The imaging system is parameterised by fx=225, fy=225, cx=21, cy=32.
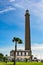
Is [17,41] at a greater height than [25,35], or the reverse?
[25,35]

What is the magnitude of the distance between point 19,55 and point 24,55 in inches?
121

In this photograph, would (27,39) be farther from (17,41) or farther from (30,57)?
(17,41)

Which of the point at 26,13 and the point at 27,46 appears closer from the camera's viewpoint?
the point at 27,46

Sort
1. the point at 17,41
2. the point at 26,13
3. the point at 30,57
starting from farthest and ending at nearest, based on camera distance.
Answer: the point at 26,13
the point at 30,57
the point at 17,41

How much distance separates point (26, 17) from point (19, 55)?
81.7 ft

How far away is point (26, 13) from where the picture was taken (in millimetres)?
147000

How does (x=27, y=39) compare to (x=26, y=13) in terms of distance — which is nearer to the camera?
(x=27, y=39)

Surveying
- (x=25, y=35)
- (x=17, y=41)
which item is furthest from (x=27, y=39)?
(x=17, y=41)

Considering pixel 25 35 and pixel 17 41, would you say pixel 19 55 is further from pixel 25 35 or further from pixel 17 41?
pixel 17 41

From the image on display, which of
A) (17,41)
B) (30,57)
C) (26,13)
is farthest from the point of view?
(26,13)

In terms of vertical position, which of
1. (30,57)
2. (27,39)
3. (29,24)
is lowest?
(30,57)

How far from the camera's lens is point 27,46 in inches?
5408

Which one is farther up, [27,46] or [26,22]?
[26,22]

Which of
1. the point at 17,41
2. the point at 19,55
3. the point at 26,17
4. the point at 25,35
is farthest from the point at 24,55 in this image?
the point at 17,41
